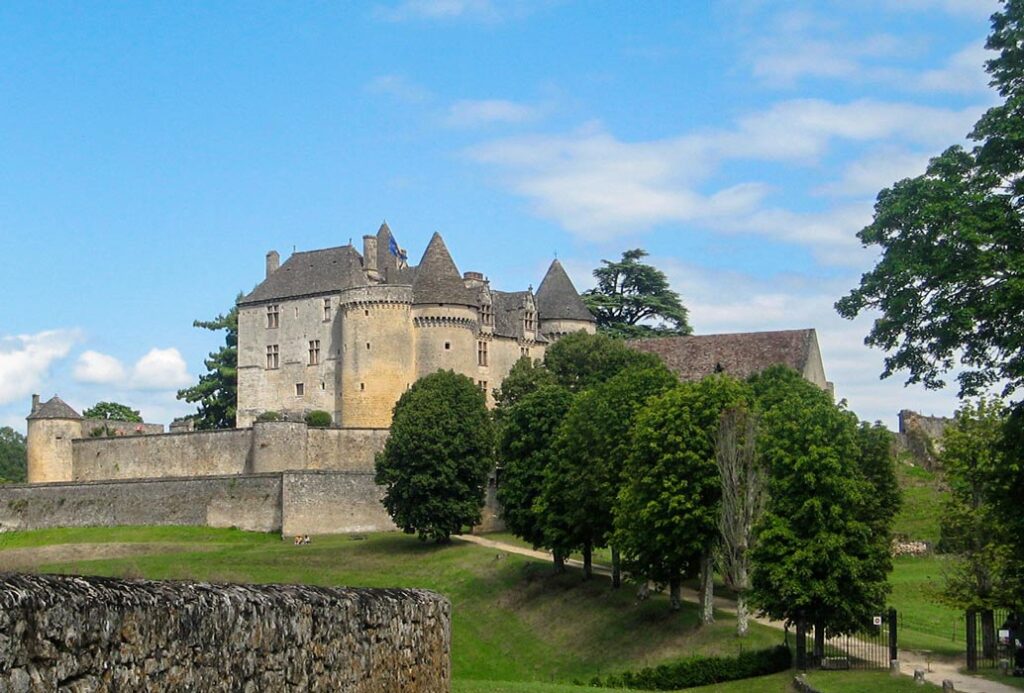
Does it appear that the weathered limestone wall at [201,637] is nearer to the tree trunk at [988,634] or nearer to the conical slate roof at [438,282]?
the tree trunk at [988,634]

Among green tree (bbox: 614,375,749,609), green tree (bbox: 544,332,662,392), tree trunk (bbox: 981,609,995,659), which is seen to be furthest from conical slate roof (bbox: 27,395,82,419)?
tree trunk (bbox: 981,609,995,659)

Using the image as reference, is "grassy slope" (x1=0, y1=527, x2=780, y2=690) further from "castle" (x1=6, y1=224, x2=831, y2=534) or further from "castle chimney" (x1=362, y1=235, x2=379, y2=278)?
"castle chimney" (x1=362, y1=235, x2=379, y2=278)

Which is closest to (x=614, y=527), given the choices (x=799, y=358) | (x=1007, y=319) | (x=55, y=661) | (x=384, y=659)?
(x=1007, y=319)

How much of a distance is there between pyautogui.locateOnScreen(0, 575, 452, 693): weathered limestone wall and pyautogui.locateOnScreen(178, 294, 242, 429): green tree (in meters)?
89.0

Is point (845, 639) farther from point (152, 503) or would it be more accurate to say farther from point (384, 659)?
point (152, 503)

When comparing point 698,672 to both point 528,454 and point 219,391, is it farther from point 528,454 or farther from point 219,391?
point 219,391

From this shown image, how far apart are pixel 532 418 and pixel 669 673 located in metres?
24.2

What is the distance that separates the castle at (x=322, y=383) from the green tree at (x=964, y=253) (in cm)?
4541

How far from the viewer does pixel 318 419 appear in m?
85.6

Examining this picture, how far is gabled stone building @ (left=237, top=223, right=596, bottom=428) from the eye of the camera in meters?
85.4

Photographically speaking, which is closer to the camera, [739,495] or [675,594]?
[739,495]

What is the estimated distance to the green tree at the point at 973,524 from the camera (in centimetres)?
3781

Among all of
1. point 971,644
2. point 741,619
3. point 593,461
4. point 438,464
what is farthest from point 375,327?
point 971,644

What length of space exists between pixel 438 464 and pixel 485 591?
10451 millimetres
